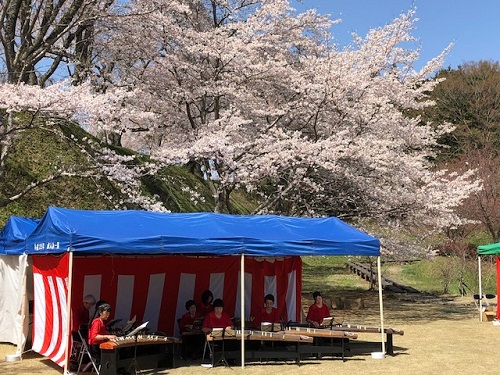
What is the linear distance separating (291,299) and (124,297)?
379 cm

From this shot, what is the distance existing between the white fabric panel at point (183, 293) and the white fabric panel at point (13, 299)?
8.99 feet

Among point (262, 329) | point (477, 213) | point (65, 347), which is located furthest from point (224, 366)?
point (477, 213)

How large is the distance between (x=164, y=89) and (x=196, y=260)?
748cm

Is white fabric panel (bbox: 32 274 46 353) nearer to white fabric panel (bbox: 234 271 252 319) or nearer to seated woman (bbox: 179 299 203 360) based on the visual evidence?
seated woman (bbox: 179 299 203 360)

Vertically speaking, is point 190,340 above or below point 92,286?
below

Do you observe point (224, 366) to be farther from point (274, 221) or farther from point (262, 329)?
point (274, 221)

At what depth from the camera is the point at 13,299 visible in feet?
34.7

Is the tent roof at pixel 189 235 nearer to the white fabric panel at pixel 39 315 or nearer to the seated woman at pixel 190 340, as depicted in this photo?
the white fabric panel at pixel 39 315

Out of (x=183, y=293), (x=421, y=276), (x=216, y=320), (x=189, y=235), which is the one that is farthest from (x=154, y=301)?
(x=421, y=276)

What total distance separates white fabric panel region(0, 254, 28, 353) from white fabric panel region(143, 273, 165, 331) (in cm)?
214

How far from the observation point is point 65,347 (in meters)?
8.05

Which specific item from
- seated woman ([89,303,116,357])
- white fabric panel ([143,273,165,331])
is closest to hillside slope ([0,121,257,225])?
white fabric panel ([143,273,165,331])

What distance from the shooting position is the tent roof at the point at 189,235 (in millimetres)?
7898

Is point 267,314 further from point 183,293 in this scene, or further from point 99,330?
point 99,330
